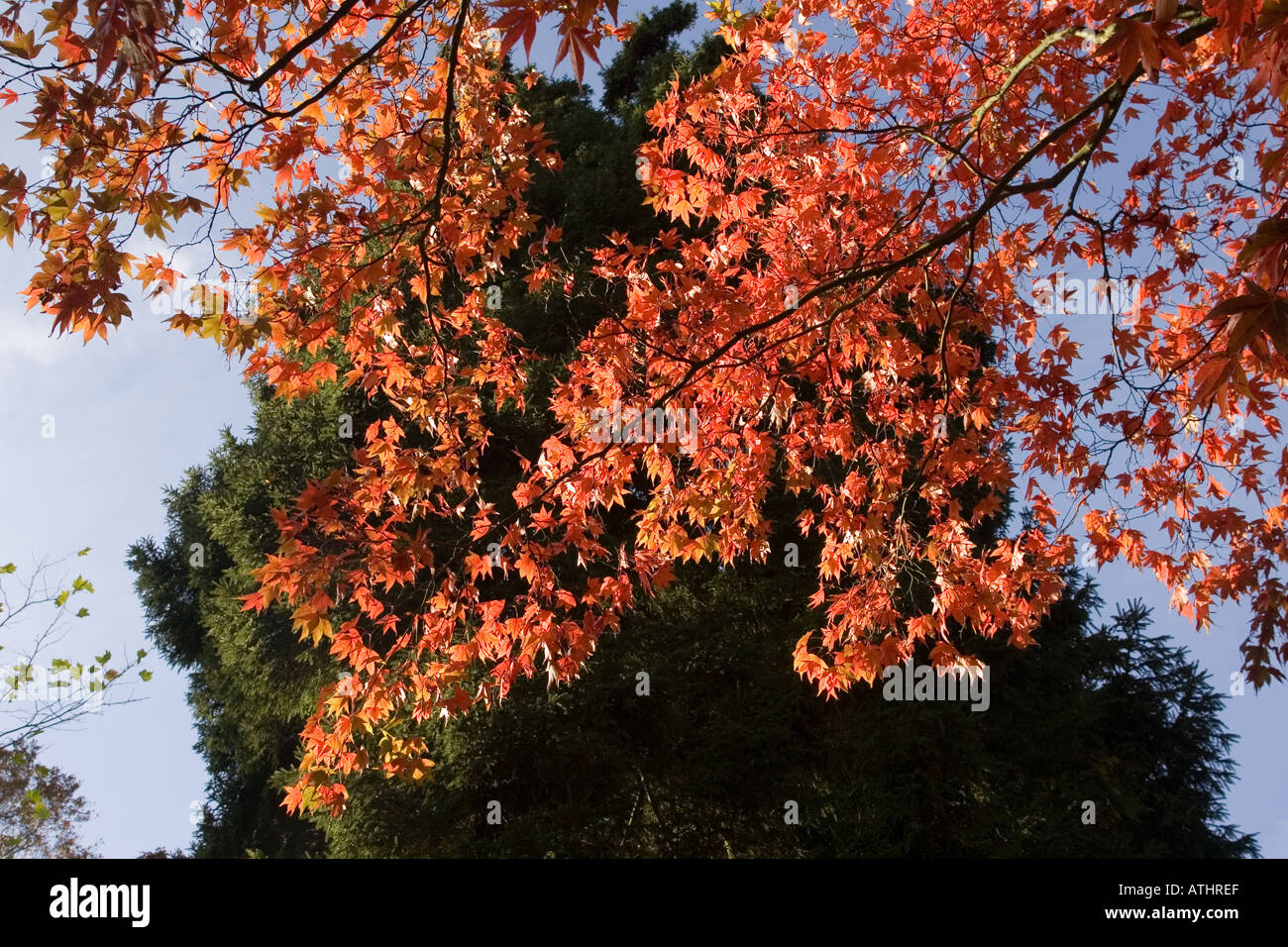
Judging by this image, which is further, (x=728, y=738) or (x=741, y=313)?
(x=728, y=738)

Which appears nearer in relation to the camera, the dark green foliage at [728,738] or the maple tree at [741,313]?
the maple tree at [741,313]

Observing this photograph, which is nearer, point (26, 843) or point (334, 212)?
point (334, 212)

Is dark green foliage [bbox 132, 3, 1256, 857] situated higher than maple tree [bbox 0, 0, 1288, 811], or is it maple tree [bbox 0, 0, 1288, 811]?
maple tree [bbox 0, 0, 1288, 811]

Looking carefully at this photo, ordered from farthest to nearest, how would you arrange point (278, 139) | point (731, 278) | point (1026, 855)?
point (1026, 855), point (731, 278), point (278, 139)

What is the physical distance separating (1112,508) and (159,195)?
6462mm

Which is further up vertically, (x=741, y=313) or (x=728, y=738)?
(x=741, y=313)

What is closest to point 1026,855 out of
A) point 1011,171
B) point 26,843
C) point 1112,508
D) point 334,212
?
point 1112,508

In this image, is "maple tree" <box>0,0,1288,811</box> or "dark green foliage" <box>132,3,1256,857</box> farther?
"dark green foliage" <box>132,3,1256,857</box>

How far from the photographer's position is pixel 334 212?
5156mm

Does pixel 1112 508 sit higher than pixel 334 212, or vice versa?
pixel 334 212

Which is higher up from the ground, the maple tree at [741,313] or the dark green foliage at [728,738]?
the maple tree at [741,313]

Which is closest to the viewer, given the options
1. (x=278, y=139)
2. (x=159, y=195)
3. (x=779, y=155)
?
(x=159, y=195)
